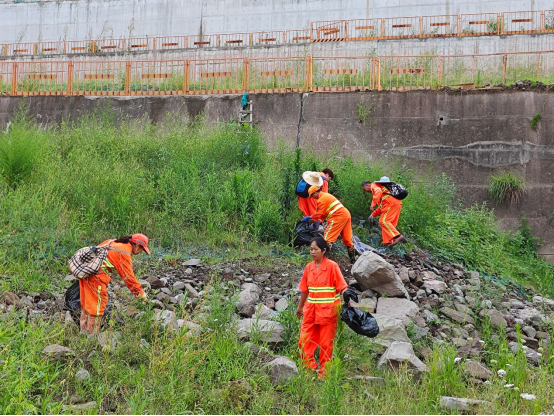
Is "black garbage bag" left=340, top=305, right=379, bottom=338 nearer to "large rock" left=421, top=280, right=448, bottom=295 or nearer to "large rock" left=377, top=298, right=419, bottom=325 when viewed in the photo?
"large rock" left=377, top=298, right=419, bottom=325

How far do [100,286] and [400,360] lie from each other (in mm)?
3144

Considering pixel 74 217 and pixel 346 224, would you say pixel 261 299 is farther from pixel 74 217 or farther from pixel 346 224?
pixel 74 217

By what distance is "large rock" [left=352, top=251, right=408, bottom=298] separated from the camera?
21.9ft

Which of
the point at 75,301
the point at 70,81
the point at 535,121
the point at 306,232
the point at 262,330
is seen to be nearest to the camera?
the point at 262,330

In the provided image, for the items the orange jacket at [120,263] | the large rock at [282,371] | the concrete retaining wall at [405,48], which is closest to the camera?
the large rock at [282,371]

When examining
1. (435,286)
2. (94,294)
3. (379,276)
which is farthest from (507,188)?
(94,294)

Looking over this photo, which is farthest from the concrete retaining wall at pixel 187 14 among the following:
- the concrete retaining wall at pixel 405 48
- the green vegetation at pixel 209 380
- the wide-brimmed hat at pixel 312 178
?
the green vegetation at pixel 209 380

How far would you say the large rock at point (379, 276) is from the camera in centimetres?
667

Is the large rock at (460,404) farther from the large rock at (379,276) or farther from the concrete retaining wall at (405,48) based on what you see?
the concrete retaining wall at (405,48)

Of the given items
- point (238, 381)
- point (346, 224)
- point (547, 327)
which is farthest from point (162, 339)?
point (547, 327)

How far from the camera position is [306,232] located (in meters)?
8.12

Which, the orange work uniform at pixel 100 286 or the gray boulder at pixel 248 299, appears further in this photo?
the gray boulder at pixel 248 299

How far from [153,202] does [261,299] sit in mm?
3566

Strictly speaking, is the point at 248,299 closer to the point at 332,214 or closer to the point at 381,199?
the point at 332,214
